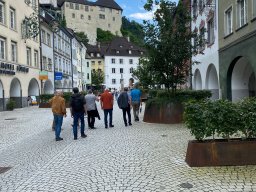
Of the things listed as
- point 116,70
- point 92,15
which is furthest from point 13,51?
point 92,15

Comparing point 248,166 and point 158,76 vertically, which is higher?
point 158,76

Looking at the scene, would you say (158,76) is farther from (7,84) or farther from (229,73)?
(7,84)

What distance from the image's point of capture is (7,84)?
3250 cm

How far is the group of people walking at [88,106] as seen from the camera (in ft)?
41.1

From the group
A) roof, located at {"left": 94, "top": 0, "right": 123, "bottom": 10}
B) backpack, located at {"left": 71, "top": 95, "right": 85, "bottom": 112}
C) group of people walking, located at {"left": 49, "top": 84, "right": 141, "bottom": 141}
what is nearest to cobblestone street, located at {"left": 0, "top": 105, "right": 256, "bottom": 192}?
group of people walking, located at {"left": 49, "top": 84, "right": 141, "bottom": 141}

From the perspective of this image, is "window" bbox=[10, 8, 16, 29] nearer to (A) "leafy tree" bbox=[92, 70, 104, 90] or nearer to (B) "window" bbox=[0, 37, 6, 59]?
(B) "window" bbox=[0, 37, 6, 59]

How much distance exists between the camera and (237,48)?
19562 millimetres

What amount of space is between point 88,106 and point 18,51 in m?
22.6

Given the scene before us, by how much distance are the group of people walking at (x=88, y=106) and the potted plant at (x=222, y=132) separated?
5609mm

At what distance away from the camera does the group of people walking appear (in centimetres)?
1254

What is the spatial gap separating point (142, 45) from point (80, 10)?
11143 centimetres

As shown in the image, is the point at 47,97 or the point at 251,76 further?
the point at 47,97

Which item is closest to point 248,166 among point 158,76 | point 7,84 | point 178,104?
point 178,104

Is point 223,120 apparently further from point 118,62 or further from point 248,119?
point 118,62
